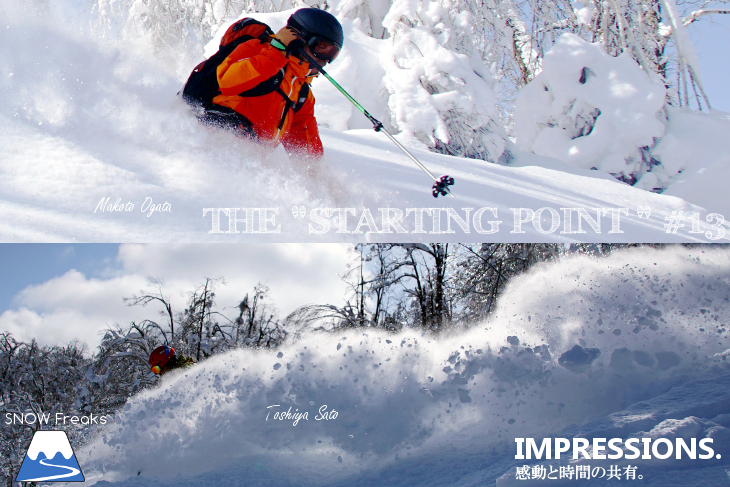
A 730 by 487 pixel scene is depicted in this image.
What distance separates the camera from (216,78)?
261cm

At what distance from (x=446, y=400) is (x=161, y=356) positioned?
51.4 inches

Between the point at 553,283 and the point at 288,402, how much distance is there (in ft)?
4.41

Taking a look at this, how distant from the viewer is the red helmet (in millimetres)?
2244

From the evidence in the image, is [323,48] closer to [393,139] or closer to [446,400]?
[393,139]

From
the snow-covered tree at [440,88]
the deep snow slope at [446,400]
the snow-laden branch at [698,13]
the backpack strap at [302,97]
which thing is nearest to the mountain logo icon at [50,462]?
the deep snow slope at [446,400]

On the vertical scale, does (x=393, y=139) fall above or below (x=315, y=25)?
below

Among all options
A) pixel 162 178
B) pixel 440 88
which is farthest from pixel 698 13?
pixel 162 178

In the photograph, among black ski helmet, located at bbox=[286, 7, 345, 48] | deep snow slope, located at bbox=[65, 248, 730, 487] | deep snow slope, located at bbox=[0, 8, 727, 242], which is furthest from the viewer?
black ski helmet, located at bbox=[286, 7, 345, 48]

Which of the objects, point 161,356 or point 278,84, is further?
point 278,84

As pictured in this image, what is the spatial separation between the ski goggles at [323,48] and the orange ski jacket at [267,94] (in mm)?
113

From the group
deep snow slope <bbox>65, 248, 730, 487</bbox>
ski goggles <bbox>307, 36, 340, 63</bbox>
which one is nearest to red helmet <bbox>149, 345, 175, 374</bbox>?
deep snow slope <bbox>65, 248, 730, 487</bbox>

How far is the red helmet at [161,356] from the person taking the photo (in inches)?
88.4

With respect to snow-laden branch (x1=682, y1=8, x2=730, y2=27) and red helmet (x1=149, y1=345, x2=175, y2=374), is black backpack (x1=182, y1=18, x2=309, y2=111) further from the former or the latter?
snow-laden branch (x1=682, y1=8, x2=730, y2=27)

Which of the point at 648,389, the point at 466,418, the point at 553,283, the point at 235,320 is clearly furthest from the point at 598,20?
the point at 235,320
